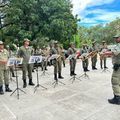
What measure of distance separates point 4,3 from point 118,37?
13.7 m

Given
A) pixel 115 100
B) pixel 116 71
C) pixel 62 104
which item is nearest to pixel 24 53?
pixel 62 104

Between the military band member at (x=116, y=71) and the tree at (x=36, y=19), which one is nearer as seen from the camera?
the military band member at (x=116, y=71)

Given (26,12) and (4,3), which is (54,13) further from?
(4,3)

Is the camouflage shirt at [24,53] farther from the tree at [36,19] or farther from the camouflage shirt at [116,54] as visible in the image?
the tree at [36,19]

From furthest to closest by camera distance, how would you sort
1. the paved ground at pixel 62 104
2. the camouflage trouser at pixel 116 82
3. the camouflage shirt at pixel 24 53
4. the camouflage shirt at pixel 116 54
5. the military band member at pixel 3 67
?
the camouflage shirt at pixel 24 53, the military band member at pixel 3 67, the camouflage trouser at pixel 116 82, the camouflage shirt at pixel 116 54, the paved ground at pixel 62 104

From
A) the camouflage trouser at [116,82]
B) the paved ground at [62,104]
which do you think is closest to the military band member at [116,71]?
the camouflage trouser at [116,82]

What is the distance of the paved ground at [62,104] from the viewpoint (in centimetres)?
525

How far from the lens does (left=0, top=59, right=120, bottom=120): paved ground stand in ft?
17.2

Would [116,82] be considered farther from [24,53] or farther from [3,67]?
[3,67]

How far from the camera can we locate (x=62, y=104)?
6.12m

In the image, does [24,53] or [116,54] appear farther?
[24,53]

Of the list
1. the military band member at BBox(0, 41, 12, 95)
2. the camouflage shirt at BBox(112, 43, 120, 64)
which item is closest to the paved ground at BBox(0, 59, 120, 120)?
the military band member at BBox(0, 41, 12, 95)

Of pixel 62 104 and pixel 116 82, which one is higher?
pixel 116 82

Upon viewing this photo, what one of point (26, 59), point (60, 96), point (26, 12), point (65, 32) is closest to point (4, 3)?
point (26, 12)
